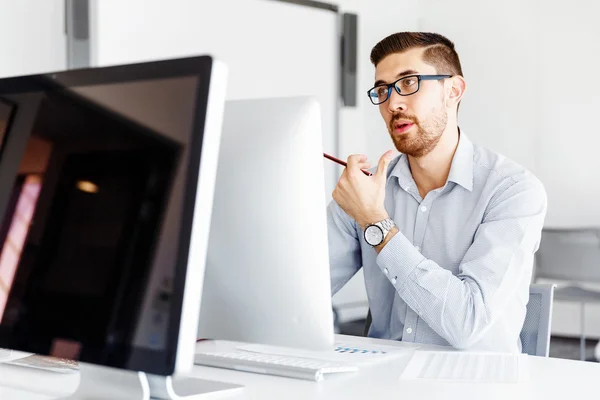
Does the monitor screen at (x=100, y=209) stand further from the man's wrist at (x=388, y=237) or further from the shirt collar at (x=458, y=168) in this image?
the shirt collar at (x=458, y=168)

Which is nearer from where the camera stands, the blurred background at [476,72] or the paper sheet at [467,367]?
the paper sheet at [467,367]

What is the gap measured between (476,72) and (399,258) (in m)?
4.37

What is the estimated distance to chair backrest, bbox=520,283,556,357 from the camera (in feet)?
5.51

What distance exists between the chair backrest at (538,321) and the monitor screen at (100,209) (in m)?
1.05

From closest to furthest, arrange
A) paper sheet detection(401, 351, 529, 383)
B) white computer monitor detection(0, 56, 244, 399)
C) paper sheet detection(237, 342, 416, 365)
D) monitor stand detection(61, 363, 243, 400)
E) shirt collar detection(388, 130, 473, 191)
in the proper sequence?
white computer monitor detection(0, 56, 244, 399) < monitor stand detection(61, 363, 243, 400) < paper sheet detection(401, 351, 529, 383) < paper sheet detection(237, 342, 416, 365) < shirt collar detection(388, 130, 473, 191)

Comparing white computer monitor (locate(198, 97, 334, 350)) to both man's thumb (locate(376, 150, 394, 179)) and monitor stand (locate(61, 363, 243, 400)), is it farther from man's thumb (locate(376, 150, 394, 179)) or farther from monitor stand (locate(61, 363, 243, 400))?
man's thumb (locate(376, 150, 394, 179))

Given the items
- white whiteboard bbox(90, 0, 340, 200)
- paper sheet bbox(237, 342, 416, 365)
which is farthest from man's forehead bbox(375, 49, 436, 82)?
white whiteboard bbox(90, 0, 340, 200)

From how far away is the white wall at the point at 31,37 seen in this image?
139 inches

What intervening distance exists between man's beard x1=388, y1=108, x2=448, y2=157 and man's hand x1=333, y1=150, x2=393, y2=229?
34 centimetres

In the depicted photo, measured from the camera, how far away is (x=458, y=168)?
1.90 m

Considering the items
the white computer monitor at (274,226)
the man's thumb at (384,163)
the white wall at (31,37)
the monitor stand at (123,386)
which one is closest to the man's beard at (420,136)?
the man's thumb at (384,163)

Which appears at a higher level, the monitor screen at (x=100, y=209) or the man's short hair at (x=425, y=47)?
the man's short hair at (x=425, y=47)

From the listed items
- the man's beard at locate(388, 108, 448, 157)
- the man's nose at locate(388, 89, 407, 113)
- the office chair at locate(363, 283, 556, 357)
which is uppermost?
the man's nose at locate(388, 89, 407, 113)

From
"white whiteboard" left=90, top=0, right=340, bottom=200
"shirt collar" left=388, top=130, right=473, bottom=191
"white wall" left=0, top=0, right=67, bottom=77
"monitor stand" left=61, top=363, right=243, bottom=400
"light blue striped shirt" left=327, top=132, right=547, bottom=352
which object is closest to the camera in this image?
"monitor stand" left=61, top=363, right=243, bottom=400
